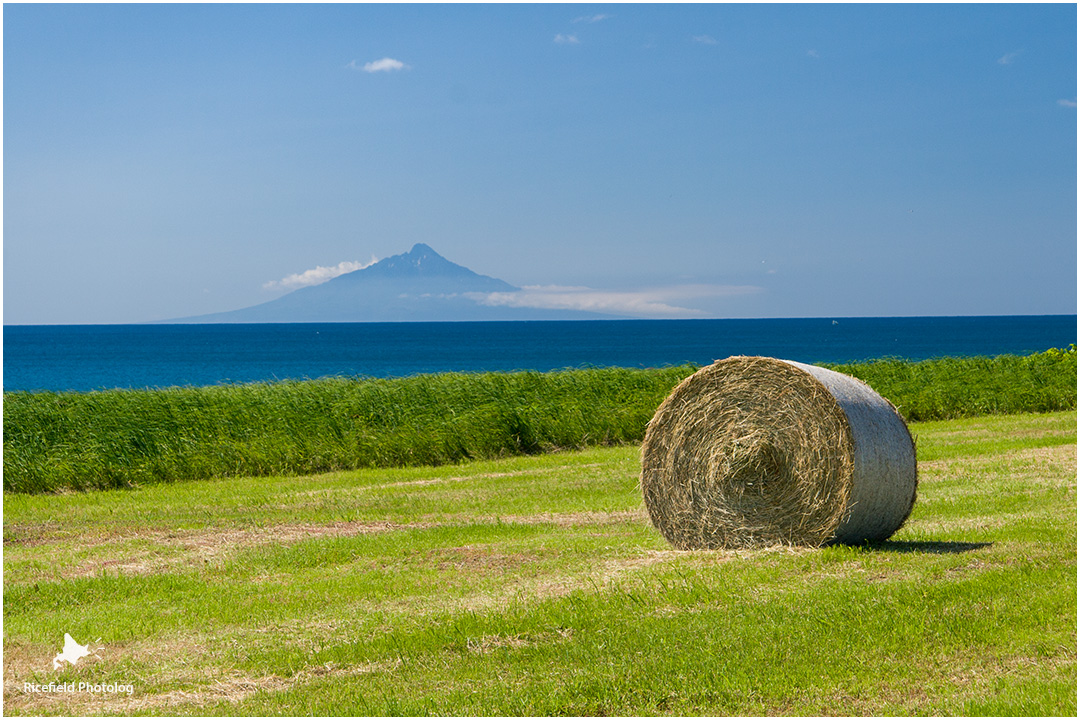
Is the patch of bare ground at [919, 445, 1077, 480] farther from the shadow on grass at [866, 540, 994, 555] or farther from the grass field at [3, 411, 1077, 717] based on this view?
the shadow on grass at [866, 540, 994, 555]

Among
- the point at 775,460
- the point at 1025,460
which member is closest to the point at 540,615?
the point at 775,460

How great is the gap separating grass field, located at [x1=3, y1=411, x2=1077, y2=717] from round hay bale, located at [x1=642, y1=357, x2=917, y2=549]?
0.33 meters

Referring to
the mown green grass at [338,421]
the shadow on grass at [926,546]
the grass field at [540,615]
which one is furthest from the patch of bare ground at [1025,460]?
the mown green grass at [338,421]

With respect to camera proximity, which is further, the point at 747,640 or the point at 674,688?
the point at 747,640

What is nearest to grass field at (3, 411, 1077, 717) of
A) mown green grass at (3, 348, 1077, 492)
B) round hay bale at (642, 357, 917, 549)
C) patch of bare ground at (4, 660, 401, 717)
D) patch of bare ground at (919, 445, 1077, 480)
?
patch of bare ground at (4, 660, 401, 717)

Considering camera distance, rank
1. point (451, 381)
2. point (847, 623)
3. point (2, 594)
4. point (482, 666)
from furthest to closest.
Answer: point (451, 381) < point (2, 594) < point (847, 623) < point (482, 666)

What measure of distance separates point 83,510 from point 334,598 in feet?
25.5

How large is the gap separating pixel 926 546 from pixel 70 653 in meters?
7.01

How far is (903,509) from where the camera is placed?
33.3 ft

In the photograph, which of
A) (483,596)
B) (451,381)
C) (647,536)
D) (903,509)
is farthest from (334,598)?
(451,381)

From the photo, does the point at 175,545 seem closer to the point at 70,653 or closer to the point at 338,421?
the point at 70,653

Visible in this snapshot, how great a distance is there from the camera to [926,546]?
9.73 m

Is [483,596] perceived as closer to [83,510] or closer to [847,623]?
[847,623]

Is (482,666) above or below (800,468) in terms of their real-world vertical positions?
below
